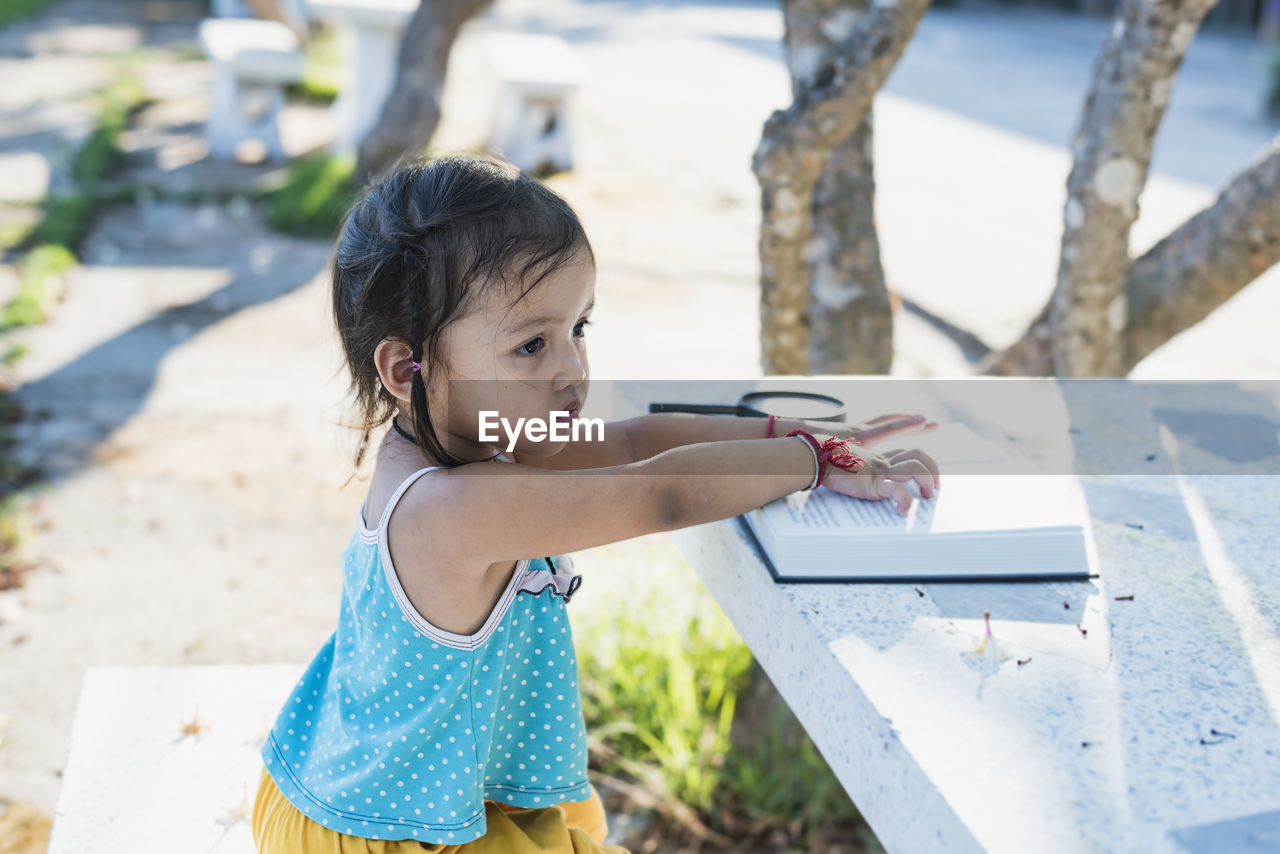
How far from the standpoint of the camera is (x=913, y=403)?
1856 mm

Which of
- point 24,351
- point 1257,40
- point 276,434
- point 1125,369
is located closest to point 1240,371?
point 1125,369

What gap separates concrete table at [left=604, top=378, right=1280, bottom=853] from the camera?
3.09 ft

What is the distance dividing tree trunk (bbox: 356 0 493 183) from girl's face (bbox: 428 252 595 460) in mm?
4756

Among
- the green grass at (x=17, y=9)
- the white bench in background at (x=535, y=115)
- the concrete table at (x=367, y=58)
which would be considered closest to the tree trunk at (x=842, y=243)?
the white bench in background at (x=535, y=115)

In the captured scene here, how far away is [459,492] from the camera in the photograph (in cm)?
122

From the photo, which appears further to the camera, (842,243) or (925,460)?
(842,243)

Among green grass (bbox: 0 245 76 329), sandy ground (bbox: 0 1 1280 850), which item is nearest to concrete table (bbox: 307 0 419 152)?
sandy ground (bbox: 0 1 1280 850)

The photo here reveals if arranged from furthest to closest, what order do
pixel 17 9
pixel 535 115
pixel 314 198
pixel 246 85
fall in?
pixel 17 9 → pixel 246 85 → pixel 535 115 → pixel 314 198

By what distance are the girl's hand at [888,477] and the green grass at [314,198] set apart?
4.82m

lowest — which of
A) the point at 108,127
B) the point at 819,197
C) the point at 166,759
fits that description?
the point at 108,127

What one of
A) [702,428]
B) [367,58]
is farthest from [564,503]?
[367,58]

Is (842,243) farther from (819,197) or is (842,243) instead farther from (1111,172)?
(1111,172)

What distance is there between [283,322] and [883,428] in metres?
3.84

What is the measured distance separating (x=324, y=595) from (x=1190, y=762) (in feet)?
7.98
